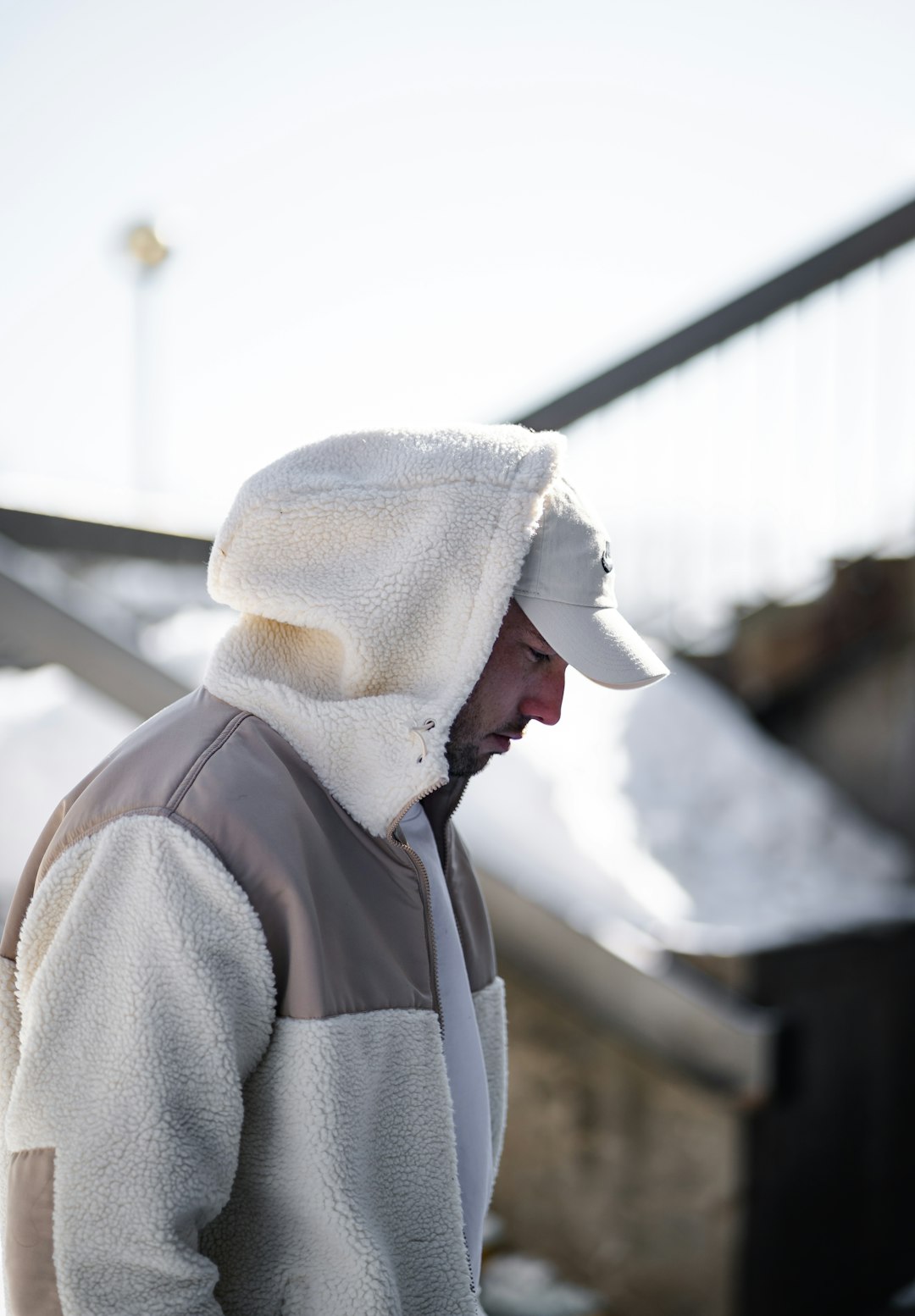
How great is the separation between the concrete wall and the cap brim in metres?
2.32

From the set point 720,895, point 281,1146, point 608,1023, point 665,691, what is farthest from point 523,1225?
point 281,1146

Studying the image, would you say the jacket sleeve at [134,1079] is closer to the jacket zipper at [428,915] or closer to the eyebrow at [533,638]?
the jacket zipper at [428,915]

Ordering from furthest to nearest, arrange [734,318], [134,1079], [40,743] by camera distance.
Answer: [734,318] → [40,743] → [134,1079]

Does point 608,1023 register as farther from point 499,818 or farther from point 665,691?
point 665,691

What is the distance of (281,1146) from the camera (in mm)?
1341

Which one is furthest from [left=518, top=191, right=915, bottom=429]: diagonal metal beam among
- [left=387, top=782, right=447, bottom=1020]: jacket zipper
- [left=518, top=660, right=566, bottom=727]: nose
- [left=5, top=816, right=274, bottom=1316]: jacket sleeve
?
[left=5, top=816, right=274, bottom=1316]: jacket sleeve

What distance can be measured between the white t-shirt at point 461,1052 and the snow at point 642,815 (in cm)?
179

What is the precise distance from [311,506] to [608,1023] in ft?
8.62

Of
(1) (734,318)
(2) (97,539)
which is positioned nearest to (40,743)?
(2) (97,539)

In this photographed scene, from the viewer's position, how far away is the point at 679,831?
4449 millimetres

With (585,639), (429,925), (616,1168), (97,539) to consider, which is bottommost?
(616,1168)

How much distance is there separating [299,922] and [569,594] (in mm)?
572

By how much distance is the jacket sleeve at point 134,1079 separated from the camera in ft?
3.95

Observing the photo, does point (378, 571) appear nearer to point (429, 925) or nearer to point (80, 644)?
point (429, 925)
